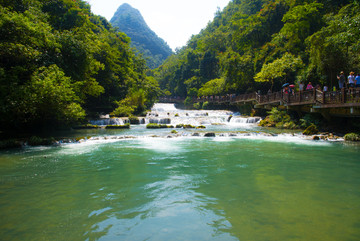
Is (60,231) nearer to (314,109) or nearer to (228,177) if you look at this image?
(228,177)

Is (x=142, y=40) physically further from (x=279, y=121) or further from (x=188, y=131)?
(x=188, y=131)

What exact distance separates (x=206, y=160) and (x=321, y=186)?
3.91 meters

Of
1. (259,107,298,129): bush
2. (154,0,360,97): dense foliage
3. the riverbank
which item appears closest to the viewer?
Result: the riverbank

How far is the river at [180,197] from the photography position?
11.7ft

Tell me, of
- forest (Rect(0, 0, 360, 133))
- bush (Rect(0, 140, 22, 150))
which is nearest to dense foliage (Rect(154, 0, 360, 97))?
forest (Rect(0, 0, 360, 133))

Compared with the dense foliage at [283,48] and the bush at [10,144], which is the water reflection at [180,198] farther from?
the dense foliage at [283,48]

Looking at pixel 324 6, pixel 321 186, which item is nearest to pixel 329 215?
pixel 321 186

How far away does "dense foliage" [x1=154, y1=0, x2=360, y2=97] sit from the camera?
Result: 17.1m

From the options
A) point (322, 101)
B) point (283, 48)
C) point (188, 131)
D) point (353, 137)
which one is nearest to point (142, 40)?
point (283, 48)

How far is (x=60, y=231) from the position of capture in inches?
139

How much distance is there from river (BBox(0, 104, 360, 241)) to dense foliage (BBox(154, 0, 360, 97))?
31.4 ft

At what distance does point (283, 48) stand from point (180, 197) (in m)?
26.7

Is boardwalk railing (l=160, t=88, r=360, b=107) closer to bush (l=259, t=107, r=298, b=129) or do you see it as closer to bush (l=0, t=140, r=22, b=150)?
bush (l=259, t=107, r=298, b=129)

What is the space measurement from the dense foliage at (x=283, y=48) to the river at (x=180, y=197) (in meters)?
9.56
